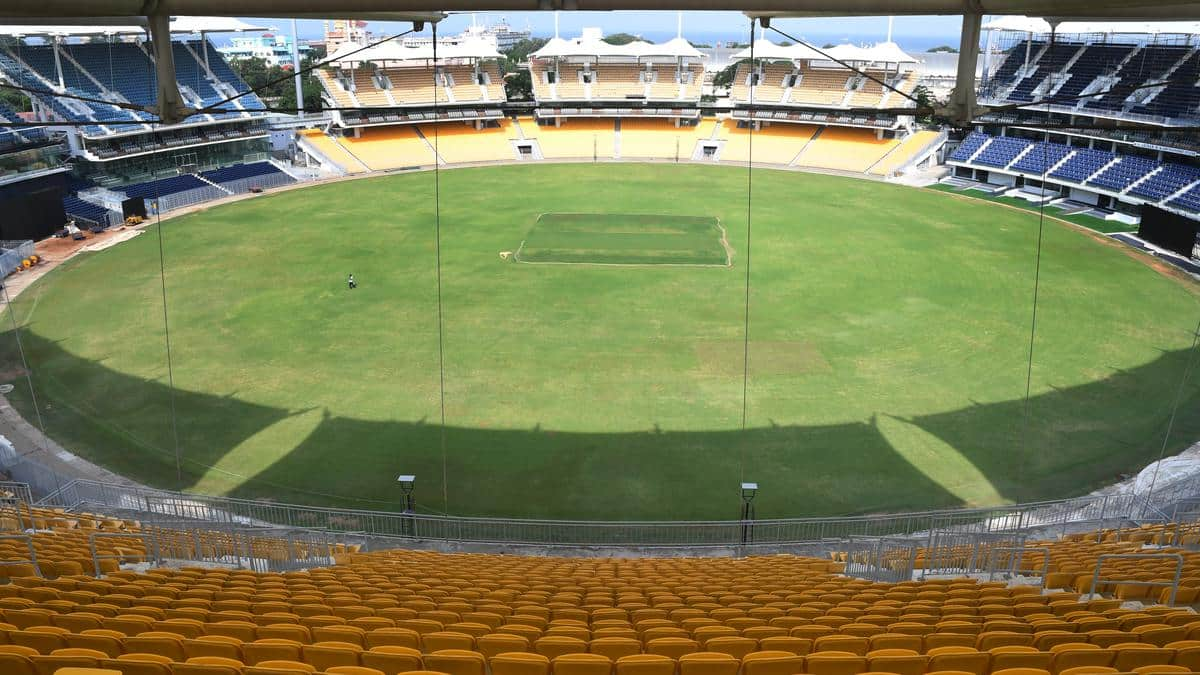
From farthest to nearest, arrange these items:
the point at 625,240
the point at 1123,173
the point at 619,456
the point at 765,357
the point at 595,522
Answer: the point at 1123,173 → the point at 625,240 → the point at 765,357 → the point at 619,456 → the point at 595,522

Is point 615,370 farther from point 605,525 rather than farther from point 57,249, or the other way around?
point 57,249

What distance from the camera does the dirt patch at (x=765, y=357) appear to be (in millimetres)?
19375

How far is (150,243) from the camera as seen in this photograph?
3059cm

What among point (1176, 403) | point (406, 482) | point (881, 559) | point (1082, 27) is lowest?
point (1176, 403)

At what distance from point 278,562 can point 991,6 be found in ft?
35.0

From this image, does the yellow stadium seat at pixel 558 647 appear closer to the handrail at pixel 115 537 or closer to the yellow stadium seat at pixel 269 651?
the yellow stadium seat at pixel 269 651

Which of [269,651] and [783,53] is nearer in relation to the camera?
[269,651]

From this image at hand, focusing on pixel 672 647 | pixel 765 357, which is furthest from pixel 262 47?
pixel 672 647

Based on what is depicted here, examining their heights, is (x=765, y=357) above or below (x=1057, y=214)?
below

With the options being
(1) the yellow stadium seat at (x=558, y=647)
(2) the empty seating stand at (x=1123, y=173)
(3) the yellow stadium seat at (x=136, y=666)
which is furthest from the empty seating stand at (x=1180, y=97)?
(3) the yellow stadium seat at (x=136, y=666)

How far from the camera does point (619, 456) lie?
51.6 feet

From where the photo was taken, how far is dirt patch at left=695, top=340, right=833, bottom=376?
1938cm

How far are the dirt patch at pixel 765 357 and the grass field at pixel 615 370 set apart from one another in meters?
0.08

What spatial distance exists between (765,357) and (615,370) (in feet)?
11.9
